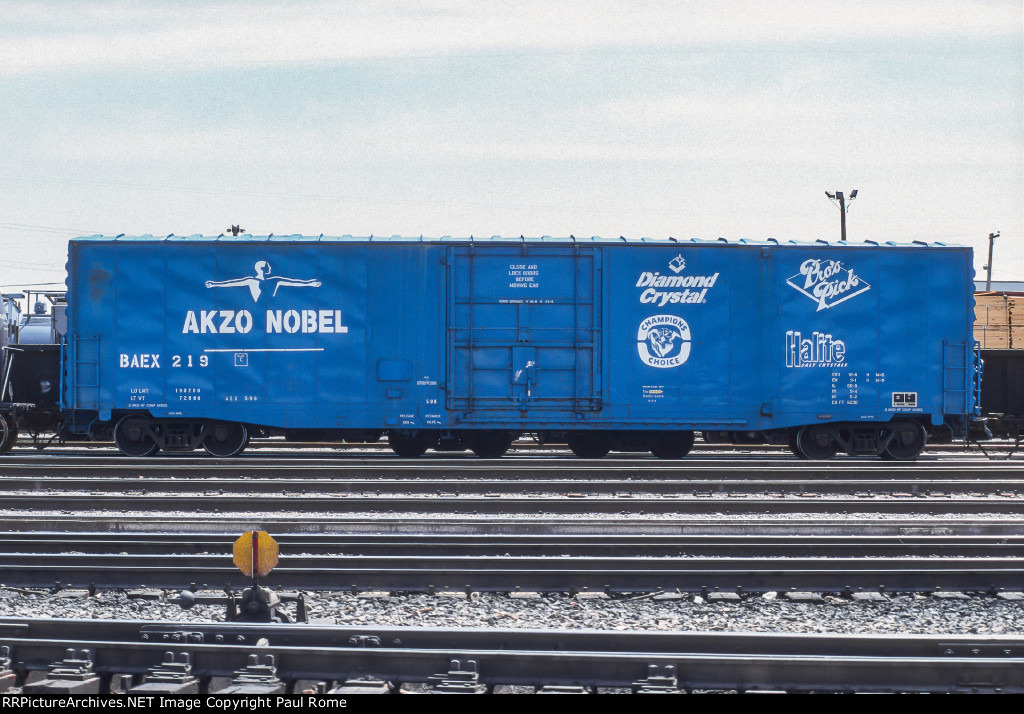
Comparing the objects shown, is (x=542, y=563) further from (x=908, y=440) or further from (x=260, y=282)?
(x=908, y=440)

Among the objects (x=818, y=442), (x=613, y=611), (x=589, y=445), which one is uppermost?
(x=818, y=442)

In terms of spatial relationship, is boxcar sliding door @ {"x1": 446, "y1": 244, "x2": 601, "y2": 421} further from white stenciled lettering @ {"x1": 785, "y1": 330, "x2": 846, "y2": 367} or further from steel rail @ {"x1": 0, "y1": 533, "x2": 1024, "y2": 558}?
steel rail @ {"x1": 0, "y1": 533, "x2": 1024, "y2": 558}

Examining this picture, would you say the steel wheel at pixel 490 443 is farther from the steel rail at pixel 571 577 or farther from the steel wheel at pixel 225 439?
the steel rail at pixel 571 577

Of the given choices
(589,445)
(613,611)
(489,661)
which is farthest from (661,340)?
(489,661)

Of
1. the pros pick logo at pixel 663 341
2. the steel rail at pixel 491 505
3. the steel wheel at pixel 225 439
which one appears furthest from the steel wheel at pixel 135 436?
the pros pick logo at pixel 663 341

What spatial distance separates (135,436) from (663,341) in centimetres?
954

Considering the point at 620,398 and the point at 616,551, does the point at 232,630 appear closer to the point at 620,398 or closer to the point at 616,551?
the point at 616,551

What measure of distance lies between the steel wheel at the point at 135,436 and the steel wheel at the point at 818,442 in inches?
458

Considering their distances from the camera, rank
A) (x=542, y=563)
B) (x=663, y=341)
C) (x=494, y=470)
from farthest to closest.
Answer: (x=663, y=341) < (x=494, y=470) < (x=542, y=563)

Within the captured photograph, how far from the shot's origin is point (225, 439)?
1623cm

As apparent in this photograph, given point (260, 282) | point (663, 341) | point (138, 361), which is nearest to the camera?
point (138, 361)

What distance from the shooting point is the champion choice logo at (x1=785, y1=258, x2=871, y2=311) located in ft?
53.4

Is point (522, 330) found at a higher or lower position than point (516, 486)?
higher
